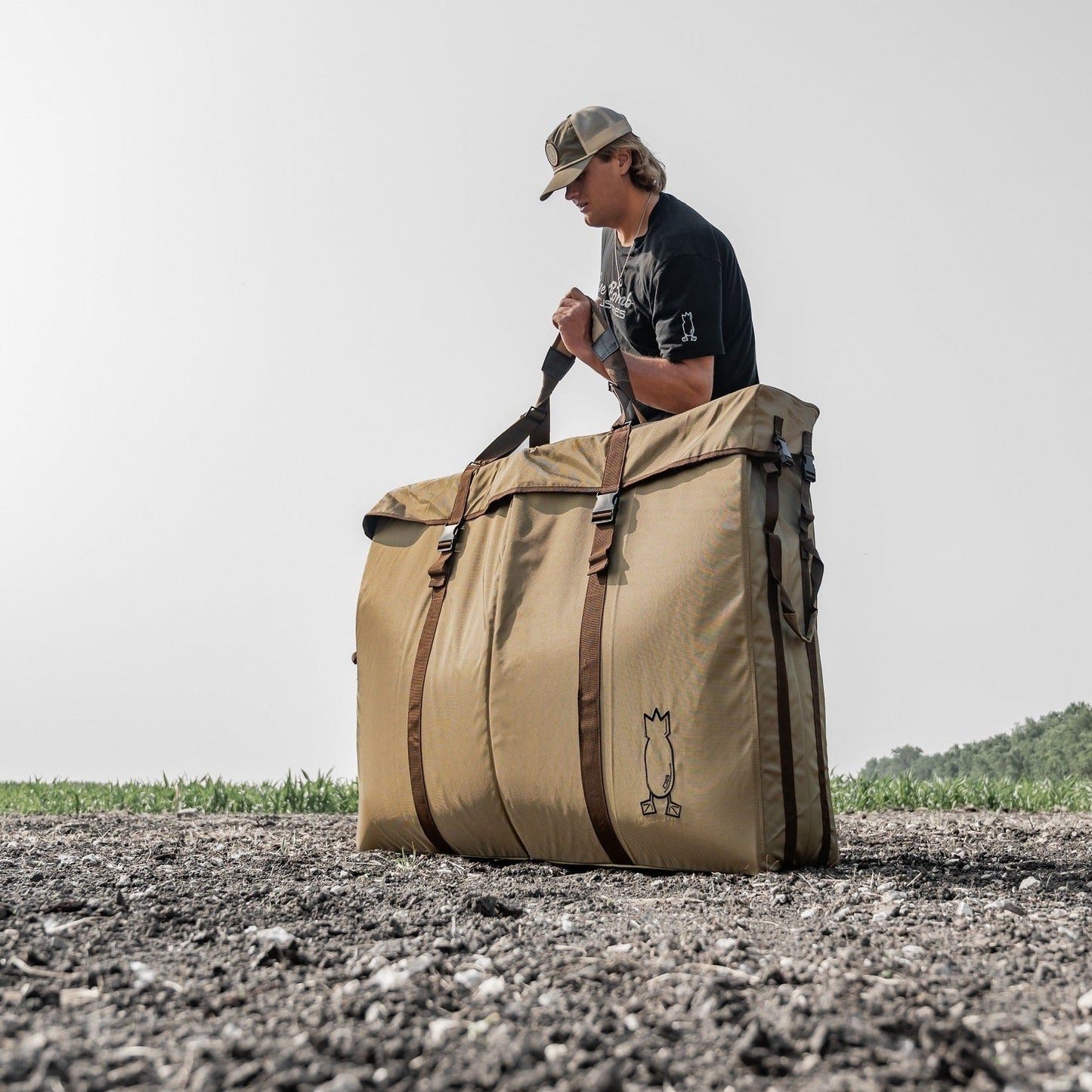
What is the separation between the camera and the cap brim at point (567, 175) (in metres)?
3.74

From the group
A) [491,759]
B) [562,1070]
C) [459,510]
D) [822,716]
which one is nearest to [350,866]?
[491,759]

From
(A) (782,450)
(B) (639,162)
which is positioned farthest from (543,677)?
A: (B) (639,162)

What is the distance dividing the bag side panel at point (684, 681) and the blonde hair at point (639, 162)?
1326 millimetres

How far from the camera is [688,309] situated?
3432 mm

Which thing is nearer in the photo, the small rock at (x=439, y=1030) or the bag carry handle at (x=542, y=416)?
the small rock at (x=439, y=1030)

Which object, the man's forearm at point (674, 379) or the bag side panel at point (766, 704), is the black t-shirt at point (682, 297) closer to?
the man's forearm at point (674, 379)

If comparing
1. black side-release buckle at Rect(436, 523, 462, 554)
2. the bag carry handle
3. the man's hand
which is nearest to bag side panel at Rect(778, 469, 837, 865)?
the bag carry handle

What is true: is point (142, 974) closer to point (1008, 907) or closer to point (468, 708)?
point (468, 708)

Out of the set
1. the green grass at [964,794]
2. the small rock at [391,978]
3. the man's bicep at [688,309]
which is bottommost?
the small rock at [391,978]

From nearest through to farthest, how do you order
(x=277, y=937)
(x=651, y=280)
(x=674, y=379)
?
(x=277, y=937), (x=674, y=379), (x=651, y=280)

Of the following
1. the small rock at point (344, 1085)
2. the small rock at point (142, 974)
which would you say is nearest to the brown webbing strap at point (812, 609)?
the small rock at point (142, 974)

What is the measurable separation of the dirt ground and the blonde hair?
→ 244 centimetres

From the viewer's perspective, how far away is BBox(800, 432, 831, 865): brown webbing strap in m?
2.99

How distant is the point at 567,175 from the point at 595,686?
192cm
